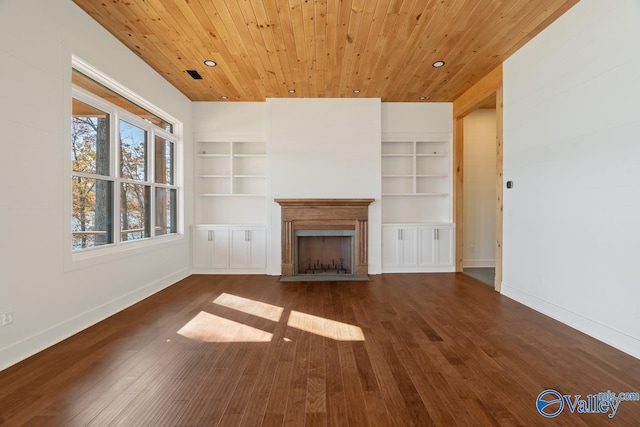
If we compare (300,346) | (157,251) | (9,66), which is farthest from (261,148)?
(300,346)

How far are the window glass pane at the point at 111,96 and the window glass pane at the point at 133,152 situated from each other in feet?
0.68

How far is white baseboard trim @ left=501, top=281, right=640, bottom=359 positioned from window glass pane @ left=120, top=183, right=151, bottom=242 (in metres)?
4.81

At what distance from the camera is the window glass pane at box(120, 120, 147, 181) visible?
3.43m

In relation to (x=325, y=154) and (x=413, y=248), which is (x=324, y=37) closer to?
(x=325, y=154)

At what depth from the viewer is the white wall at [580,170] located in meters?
2.26

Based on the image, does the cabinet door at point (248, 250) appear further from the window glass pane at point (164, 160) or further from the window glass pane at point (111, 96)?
the window glass pane at point (111, 96)

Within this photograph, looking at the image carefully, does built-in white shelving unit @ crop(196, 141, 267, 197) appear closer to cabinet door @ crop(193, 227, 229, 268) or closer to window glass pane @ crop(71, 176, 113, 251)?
cabinet door @ crop(193, 227, 229, 268)

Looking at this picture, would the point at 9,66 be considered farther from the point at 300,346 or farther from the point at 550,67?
the point at 550,67

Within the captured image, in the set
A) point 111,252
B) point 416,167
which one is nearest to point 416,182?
point 416,167

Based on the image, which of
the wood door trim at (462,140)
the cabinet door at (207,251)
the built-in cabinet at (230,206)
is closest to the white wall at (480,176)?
the wood door trim at (462,140)

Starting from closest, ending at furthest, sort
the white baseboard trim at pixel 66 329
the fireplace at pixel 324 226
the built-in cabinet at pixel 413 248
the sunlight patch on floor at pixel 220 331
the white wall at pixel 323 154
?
1. the white baseboard trim at pixel 66 329
2. the sunlight patch on floor at pixel 220 331
3. the fireplace at pixel 324 226
4. the white wall at pixel 323 154
5. the built-in cabinet at pixel 413 248

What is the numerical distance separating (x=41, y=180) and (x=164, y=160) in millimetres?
2188

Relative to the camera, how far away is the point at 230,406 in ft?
5.35

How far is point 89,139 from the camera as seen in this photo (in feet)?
9.53
